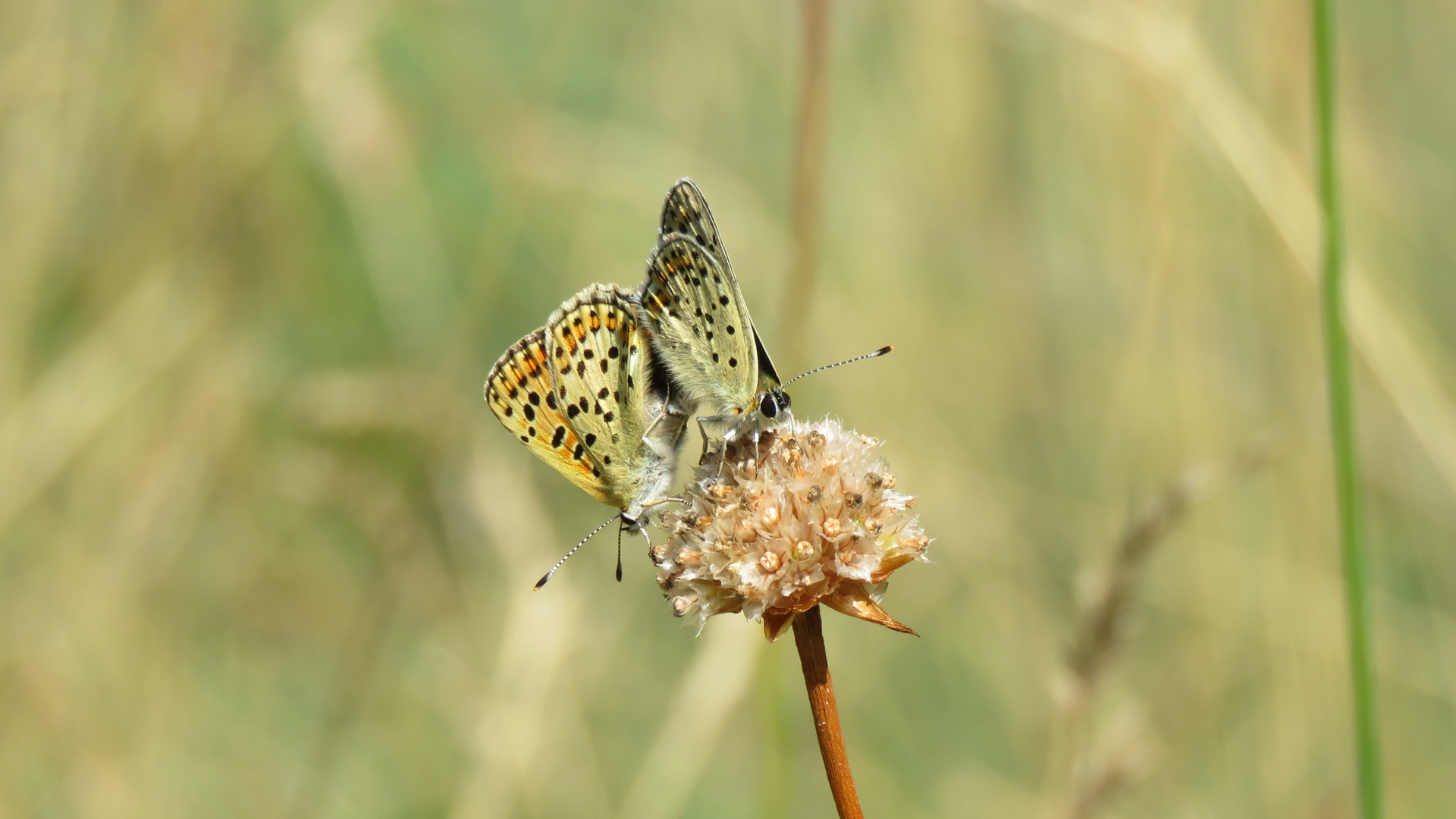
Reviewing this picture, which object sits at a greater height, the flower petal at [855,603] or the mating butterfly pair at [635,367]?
the mating butterfly pair at [635,367]

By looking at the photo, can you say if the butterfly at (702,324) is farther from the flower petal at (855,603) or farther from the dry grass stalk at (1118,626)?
the dry grass stalk at (1118,626)

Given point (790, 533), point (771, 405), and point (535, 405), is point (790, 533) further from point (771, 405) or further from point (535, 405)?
point (535, 405)

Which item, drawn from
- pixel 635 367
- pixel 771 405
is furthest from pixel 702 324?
pixel 771 405

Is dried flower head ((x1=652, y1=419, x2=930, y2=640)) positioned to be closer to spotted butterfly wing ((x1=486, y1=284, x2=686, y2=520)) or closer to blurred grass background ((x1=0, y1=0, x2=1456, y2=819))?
spotted butterfly wing ((x1=486, y1=284, x2=686, y2=520))

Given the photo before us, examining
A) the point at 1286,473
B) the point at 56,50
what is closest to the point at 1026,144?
the point at 1286,473

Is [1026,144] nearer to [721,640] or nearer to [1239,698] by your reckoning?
[1239,698]

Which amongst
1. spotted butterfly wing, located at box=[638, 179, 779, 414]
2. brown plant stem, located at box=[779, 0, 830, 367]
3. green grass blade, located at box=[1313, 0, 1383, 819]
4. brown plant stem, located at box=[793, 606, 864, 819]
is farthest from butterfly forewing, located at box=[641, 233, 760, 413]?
green grass blade, located at box=[1313, 0, 1383, 819]

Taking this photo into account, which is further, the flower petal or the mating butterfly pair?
the mating butterfly pair

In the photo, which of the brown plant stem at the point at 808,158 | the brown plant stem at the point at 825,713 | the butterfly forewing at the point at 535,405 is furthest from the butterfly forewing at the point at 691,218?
the brown plant stem at the point at 825,713

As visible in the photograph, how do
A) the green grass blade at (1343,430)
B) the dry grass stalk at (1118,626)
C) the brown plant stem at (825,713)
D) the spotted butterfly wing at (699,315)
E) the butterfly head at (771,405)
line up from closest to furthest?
1. the brown plant stem at (825,713)
2. the green grass blade at (1343,430)
3. the dry grass stalk at (1118,626)
4. the butterfly head at (771,405)
5. the spotted butterfly wing at (699,315)
